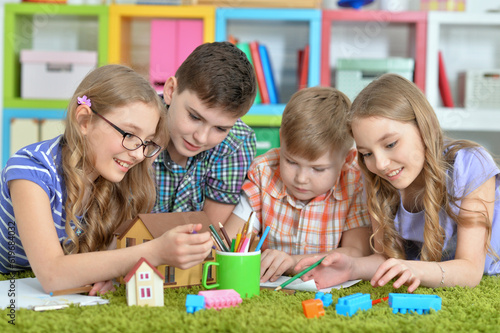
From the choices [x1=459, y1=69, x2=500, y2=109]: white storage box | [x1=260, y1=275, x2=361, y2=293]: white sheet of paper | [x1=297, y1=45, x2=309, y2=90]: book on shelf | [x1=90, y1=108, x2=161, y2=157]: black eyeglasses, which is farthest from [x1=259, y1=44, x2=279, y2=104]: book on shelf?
[x1=260, y1=275, x2=361, y2=293]: white sheet of paper

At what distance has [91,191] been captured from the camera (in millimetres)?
1146

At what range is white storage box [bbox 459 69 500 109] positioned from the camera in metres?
2.46

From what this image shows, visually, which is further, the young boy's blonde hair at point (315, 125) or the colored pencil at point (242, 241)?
the young boy's blonde hair at point (315, 125)

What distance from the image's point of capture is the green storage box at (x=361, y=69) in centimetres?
241

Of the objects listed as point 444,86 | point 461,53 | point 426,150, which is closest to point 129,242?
point 426,150

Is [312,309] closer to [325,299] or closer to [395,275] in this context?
[325,299]

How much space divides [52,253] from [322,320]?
0.47 metres

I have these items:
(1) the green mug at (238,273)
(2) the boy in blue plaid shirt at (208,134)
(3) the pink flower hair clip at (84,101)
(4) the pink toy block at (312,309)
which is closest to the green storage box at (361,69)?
(2) the boy in blue plaid shirt at (208,134)

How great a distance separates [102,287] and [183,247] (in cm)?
17

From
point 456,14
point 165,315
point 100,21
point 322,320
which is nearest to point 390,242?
point 322,320

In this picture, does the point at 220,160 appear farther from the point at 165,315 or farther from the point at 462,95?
the point at 462,95

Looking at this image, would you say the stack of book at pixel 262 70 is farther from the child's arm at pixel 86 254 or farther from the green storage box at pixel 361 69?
the child's arm at pixel 86 254

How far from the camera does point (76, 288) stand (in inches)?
35.4

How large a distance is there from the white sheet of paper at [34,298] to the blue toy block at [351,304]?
357mm
